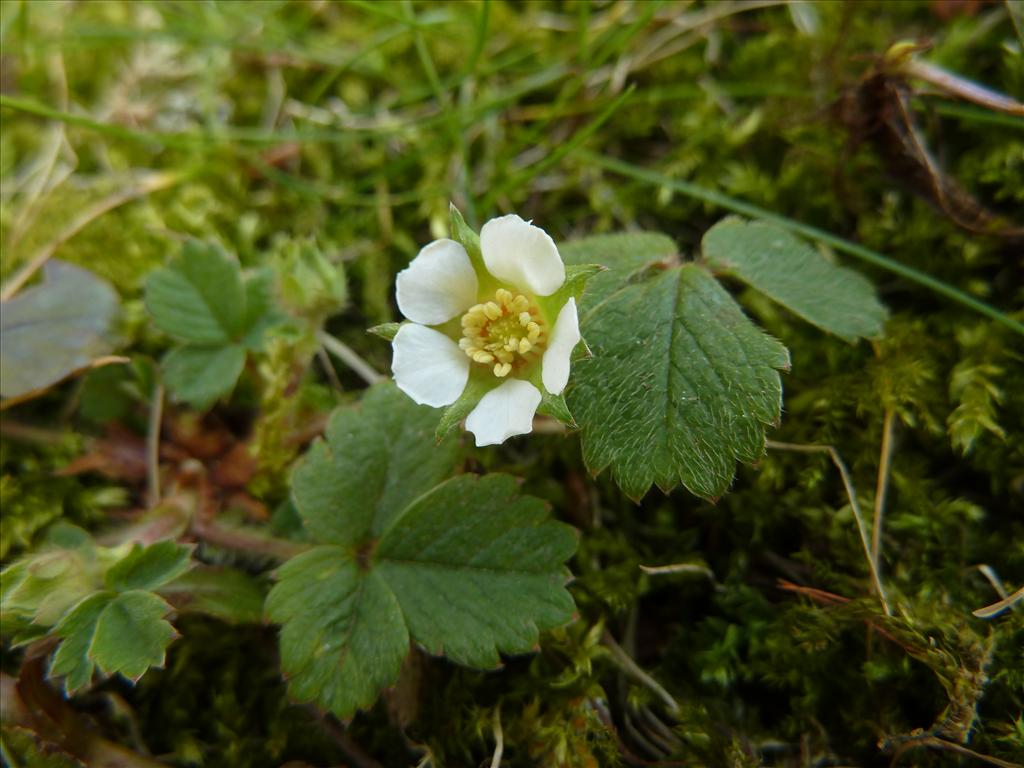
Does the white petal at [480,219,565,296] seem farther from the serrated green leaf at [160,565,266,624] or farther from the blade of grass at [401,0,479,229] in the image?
the serrated green leaf at [160,565,266,624]

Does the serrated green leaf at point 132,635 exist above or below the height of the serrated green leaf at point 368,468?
below

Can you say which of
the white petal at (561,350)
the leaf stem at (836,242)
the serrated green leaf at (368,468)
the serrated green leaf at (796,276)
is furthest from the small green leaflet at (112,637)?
the leaf stem at (836,242)

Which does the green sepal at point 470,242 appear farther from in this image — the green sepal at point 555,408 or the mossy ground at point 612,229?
the mossy ground at point 612,229

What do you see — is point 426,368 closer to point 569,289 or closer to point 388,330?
point 388,330

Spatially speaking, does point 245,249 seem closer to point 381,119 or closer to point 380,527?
point 381,119

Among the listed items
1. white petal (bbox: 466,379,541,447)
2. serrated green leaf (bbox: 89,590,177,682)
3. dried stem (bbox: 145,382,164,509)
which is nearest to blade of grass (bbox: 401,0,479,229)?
white petal (bbox: 466,379,541,447)

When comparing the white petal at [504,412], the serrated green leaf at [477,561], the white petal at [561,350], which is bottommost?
the serrated green leaf at [477,561]
